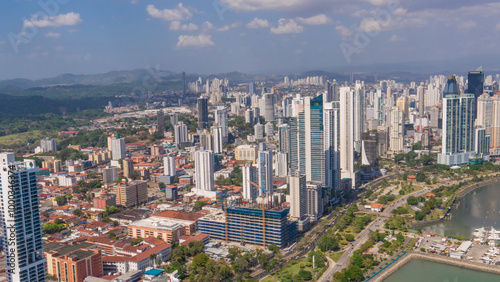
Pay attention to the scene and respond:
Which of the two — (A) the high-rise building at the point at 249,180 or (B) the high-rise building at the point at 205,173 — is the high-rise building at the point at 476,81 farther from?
(A) the high-rise building at the point at 249,180

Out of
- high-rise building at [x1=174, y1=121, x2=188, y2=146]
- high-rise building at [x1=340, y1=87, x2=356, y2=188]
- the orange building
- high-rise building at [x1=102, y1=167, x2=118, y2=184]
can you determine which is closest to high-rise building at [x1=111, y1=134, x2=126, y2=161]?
high-rise building at [x1=174, y1=121, x2=188, y2=146]

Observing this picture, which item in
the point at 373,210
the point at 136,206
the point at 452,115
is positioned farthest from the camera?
the point at 452,115

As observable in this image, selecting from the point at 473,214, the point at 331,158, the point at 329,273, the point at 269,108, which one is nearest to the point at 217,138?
the point at 331,158

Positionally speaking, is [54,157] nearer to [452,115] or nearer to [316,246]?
[316,246]

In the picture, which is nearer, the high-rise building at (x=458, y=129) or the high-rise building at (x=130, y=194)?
the high-rise building at (x=130, y=194)

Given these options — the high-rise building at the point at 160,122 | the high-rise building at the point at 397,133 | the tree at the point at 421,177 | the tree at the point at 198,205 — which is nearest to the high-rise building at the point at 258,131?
the high-rise building at the point at 160,122

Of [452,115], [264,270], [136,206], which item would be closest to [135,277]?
[264,270]
